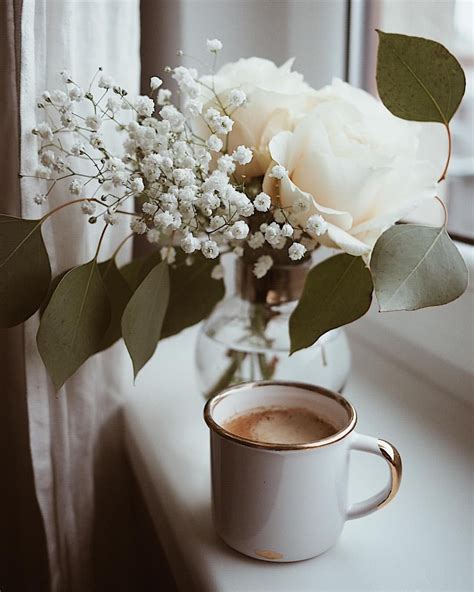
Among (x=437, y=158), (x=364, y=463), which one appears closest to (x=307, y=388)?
(x=364, y=463)

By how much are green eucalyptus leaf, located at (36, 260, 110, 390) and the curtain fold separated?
0.10 feet

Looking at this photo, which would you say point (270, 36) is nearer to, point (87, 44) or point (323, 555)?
point (87, 44)

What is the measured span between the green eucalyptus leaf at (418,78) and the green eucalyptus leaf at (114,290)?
271 mm

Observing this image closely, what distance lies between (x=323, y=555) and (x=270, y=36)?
2.22 ft

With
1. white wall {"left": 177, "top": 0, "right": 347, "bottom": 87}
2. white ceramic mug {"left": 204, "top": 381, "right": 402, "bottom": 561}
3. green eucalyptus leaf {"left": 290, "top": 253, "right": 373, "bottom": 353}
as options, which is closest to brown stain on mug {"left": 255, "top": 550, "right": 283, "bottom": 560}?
white ceramic mug {"left": 204, "top": 381, "right": 402, "bottom": 561}

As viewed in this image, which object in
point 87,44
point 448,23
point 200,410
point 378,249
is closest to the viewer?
point 378,249

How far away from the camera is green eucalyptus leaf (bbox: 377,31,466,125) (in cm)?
50

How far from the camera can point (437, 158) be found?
36.7 inches

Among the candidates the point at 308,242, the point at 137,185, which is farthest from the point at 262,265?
the point at 137,185

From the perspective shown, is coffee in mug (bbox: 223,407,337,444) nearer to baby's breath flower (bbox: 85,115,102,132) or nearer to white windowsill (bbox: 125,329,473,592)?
white windowsill (bbox: 125,329,473,592)

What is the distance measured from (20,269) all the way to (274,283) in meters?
0.25

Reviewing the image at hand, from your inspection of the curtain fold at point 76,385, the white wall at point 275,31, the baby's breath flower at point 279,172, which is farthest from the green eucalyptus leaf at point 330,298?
the white wall at point 275,31

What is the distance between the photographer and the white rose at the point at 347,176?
1.77 feet

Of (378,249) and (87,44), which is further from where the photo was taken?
(87,44)
